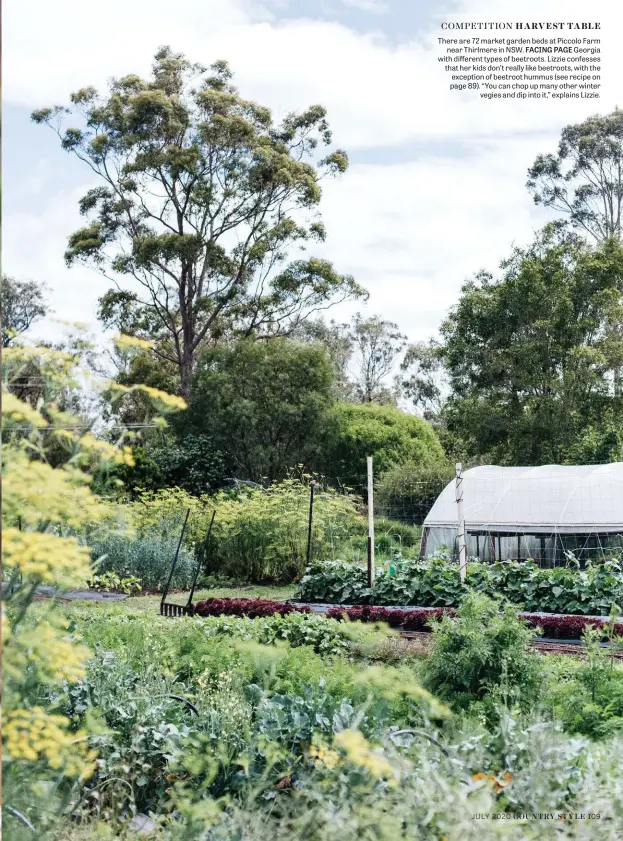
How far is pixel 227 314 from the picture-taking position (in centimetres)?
2088

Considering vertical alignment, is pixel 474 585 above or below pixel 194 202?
below

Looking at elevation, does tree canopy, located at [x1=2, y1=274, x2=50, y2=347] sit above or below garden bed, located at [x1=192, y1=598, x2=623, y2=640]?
above

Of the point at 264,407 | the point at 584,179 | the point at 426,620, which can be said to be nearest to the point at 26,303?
the point at 264,407

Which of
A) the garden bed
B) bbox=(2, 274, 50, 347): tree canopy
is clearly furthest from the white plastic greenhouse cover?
bbox=(2, 274, 50, 347): tree canopy

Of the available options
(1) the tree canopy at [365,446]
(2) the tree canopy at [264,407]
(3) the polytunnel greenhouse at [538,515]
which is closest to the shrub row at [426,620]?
(3) the polytunnel greenhouse at [538,515]

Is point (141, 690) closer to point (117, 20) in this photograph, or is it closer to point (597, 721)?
point (597, 721)

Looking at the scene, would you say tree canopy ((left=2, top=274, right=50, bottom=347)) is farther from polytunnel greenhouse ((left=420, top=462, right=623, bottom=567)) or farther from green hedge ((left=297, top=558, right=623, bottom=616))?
green hedge ((left=297, top=558, right=623, bottom=616))

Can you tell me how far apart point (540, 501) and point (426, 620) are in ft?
15.9

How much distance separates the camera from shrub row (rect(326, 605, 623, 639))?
20.9 feet

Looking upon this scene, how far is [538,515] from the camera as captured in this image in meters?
10.8

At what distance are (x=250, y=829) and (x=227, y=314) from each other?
18.9 meters

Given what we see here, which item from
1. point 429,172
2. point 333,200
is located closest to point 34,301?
point 333,200

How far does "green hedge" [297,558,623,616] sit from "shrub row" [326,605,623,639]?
383 millimetres

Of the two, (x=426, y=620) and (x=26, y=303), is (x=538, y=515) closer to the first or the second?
(x=426, y=620)
